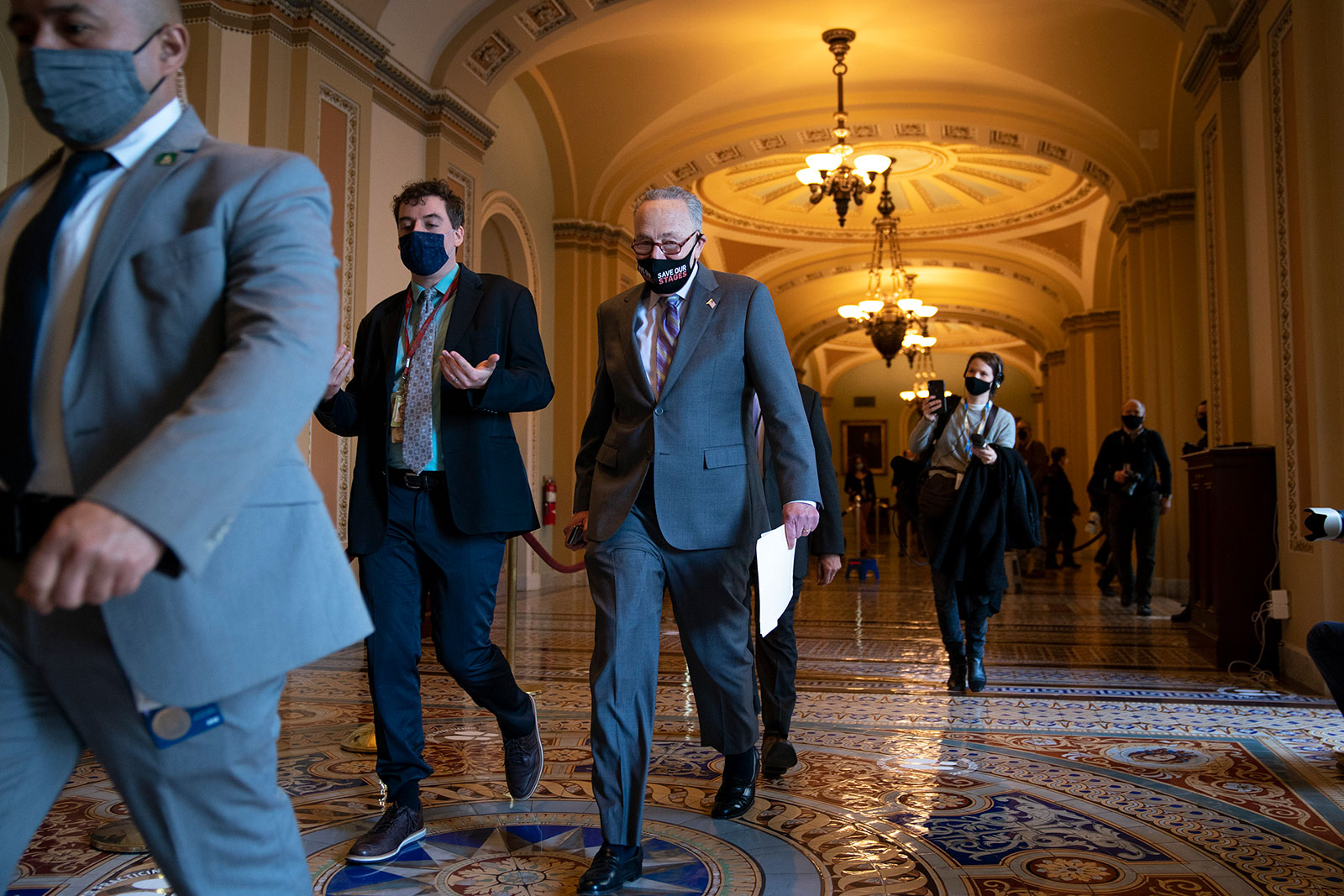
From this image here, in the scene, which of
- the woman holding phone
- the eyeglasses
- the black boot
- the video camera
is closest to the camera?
the eyeglasses

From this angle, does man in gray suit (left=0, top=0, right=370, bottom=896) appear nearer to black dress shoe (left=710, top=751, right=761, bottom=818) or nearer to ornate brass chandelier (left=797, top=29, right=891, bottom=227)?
black dress shoe (left=710, top=751, right=761, bottom=818)

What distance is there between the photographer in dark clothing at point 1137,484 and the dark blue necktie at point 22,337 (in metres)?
7.71

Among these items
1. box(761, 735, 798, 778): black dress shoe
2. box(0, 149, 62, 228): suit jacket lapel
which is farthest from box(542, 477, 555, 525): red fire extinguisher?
box(0, 149, 62, 228): suit jacket lapel

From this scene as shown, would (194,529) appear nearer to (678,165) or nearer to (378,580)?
(378,580)

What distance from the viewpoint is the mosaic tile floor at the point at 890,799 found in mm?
2426

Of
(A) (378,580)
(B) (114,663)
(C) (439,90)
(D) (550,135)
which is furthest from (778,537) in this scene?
(D) (550,135)

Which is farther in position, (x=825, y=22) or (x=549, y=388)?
(x=825, y=22)

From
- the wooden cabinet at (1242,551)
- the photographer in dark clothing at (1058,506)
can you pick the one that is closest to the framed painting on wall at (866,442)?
the photographer in dark clothing at (1058,506)

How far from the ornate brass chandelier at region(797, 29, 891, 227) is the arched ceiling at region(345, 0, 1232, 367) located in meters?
0.16

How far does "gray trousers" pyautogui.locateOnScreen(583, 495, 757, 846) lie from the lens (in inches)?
94.0

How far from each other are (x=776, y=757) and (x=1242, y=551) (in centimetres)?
352

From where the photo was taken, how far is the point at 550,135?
1088 cm

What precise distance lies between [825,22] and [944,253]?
28.6ft

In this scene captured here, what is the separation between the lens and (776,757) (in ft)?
11.1
